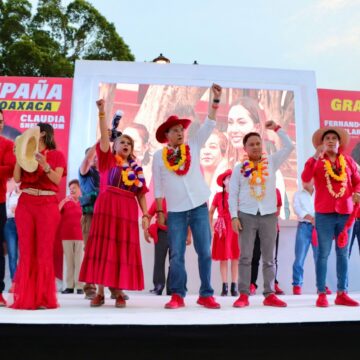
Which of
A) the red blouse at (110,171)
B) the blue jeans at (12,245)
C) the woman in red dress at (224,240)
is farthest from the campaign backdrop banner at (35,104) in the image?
the red blouse at (110,171)

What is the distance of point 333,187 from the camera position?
404 cm

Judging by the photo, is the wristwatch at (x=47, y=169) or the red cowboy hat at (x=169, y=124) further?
the red cowboy hat at (x=169, y=124)

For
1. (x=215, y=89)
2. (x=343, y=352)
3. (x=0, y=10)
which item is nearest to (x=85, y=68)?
(x=215, y=89)

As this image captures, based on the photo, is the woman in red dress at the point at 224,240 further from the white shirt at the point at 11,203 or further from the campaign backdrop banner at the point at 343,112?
the white shirt at the point at 11,203

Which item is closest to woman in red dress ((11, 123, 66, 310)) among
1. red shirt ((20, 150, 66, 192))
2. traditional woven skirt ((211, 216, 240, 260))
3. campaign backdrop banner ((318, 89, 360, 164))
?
red shirt ((20, 150, 66, 192))

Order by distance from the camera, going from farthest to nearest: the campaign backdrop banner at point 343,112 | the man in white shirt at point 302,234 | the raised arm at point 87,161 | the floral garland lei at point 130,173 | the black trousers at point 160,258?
1. the campaign backdrop banner at point 343,112
2. the black trousers at point 160,258
3. the man in white shirt at point 302,234
4. the raised arm at point 87,161
5. the floral garland lei at point 130,173

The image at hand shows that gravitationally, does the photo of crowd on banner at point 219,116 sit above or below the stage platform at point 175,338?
above

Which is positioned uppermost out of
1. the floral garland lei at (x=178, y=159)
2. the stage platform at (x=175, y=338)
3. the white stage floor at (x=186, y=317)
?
the floral garland lei at (x=178, y=159)

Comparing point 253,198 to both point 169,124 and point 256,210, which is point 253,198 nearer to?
point 256,210

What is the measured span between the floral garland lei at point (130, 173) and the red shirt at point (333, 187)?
1.36 meters

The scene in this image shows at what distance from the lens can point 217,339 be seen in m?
2.66

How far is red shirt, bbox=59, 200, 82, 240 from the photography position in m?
6.69

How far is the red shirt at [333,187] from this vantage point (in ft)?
13.1

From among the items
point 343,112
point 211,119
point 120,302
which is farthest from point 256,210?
point 343,112
